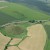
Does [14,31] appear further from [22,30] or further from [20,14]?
[20,14]

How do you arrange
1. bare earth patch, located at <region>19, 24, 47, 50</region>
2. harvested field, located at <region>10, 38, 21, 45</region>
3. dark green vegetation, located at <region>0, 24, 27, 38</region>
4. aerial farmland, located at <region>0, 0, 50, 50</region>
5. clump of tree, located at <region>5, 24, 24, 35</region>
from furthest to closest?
clump of tree, located at <region>5, 24, 24, 35</region>, dark green vegetation, located at <region>0, 24, 27, 38</region>, harvested field, located at <region>10, 38, 21, 45</region>, aerial farmland, located at <region>0, 0, 50, 50</region>, bare earth patch, located at <region>19, 24, 47, 50</region>

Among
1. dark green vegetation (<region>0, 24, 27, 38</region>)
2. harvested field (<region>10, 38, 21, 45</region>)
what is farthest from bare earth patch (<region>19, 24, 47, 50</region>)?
dark green vegetation (<region>0, 24, 27, 38</region>)

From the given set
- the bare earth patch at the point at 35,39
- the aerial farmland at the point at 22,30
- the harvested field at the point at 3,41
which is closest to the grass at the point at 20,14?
the aerial farmland at the point at 22,30

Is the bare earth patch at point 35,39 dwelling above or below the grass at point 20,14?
above

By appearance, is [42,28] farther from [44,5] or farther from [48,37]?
[44,5]

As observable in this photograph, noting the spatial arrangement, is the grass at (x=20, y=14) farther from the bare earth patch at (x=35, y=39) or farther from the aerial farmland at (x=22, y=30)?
the bare earth patch at (x=35, y=39)

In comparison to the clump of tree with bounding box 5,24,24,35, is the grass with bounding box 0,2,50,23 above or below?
below

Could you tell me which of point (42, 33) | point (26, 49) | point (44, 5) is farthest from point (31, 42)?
point (44, 5)

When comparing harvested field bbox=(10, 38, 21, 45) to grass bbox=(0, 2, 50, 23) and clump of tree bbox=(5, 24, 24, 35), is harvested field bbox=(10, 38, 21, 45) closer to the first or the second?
clump of tree bbox=(5, 24, 24, 35)
